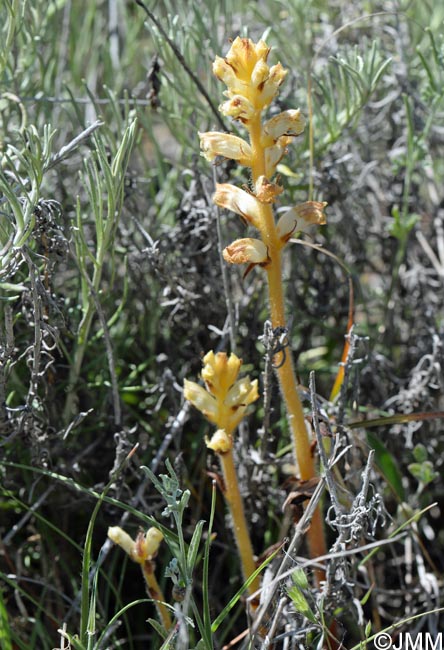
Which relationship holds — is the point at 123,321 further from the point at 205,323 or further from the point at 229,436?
the point at 229,436

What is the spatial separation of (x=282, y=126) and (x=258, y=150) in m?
0.06

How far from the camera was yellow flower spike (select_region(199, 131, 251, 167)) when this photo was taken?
4.39 ft

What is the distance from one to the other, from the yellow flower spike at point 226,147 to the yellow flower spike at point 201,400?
1.31ft

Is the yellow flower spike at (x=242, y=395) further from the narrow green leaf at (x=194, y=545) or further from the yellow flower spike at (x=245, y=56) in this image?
the yellow flower spike at (x=245, y=56)

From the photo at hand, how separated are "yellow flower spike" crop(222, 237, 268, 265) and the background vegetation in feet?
0.96

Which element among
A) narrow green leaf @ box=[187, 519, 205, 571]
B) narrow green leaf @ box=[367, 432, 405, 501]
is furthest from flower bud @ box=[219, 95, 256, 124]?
narrow green leaf @ box=[367, 432, 405, 501]

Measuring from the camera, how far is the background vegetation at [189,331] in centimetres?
155

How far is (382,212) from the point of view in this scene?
8.21ft

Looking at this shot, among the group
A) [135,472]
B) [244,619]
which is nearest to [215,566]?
[244,619]

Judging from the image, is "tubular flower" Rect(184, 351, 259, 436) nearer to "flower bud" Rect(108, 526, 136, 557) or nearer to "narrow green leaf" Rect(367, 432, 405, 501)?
"flower bud" Rect(108, 526, 136, 557)

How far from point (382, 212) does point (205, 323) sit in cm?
81

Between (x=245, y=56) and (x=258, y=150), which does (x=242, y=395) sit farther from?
(x=245, y=56)

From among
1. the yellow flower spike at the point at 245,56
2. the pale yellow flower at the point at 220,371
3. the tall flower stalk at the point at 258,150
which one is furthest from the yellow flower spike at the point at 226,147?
the pale yellow flower at the point at 220,371

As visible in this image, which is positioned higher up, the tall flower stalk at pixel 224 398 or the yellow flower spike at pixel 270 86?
the yellow flower spike at pixel 270 86
